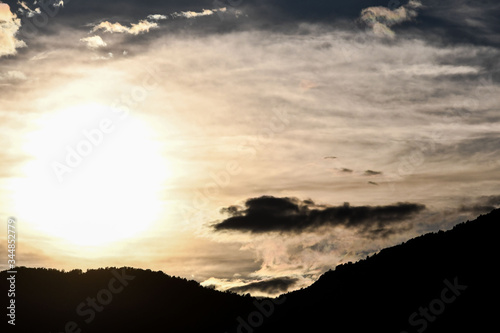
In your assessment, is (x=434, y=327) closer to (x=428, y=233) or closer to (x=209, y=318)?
(x=428, y=233)

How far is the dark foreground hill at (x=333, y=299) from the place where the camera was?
207 feet

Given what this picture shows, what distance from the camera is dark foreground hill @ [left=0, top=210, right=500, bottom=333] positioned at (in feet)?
207

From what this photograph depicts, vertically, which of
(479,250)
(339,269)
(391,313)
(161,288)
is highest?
(479,250)

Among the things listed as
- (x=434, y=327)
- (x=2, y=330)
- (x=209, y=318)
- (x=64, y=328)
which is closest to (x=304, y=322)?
A: (x=434, y=327)

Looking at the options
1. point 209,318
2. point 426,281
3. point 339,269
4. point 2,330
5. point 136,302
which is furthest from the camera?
point 136,302

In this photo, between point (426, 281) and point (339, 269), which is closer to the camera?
point (426, 281)

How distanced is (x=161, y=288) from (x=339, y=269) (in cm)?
5987

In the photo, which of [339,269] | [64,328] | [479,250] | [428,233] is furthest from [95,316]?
[479,250]

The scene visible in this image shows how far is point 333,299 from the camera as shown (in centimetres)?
7875

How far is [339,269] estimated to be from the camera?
90.9 meters

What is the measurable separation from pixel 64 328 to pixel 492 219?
81153mm

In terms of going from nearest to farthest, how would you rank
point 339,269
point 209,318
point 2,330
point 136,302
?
1. point 339,269
2. point 2,330
3. point 209,318
4. point 136,302

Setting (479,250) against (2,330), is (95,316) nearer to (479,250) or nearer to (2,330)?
(2,330)

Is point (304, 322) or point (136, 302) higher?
point (304, 322)
